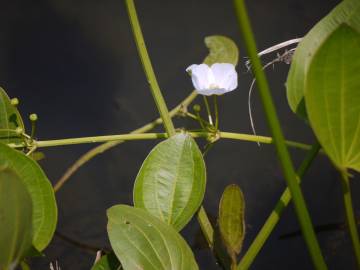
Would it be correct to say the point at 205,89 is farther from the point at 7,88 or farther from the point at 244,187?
the point at 7,88

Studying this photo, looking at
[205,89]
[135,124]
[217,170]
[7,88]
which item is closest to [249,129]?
[217,170]

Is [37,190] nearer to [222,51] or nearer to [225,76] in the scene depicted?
[225,76]

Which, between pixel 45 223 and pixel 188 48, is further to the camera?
pixel 188 48

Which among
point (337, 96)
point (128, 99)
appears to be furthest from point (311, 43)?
point (128, 99)

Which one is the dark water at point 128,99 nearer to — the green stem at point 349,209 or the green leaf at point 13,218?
the green stem at point 349,209

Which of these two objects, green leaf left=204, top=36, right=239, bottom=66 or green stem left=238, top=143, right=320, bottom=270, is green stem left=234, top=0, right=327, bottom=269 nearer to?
green stem left=238, top=143, right=320, bottom=270

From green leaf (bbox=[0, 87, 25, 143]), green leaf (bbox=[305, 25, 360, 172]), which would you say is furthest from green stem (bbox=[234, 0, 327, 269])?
green leaf (bbox=[0, 87, 25, 143])
